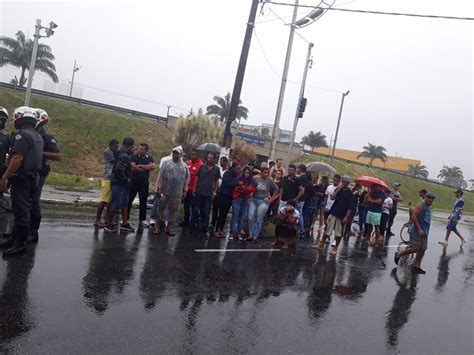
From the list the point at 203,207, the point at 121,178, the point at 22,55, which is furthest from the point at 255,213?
the point at 22,55

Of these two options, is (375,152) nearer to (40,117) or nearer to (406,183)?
(406,183)

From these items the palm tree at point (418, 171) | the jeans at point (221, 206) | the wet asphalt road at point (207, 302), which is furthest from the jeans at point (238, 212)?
the palm tree at point (418, 171)

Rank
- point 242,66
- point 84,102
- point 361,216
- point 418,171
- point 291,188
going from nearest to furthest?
point 291,188
point 242,66
point 361,216
point 84,102
point 418,171

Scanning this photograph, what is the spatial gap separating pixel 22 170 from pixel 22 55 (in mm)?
36765

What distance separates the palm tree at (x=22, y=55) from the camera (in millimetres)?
37094

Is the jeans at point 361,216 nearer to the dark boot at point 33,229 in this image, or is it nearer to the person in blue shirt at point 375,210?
the person in blue shirt at point 375,210

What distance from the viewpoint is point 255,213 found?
9.61 meters

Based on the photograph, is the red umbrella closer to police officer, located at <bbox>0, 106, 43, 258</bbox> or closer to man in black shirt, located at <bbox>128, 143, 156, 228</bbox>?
man in black shirt, located at <bbox>128, 143, 156, 228</bbox>

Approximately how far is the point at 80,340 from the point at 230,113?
32.8 ft

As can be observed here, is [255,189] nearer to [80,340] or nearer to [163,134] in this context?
[80,340]

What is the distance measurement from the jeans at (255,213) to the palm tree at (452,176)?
69.5 m

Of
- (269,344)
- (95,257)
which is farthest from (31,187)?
(269,344)

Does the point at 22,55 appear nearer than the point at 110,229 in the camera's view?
No

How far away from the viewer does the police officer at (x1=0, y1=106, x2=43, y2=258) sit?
562 centimetres
